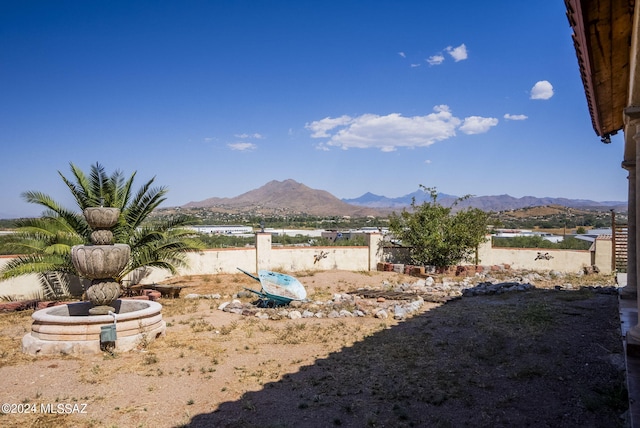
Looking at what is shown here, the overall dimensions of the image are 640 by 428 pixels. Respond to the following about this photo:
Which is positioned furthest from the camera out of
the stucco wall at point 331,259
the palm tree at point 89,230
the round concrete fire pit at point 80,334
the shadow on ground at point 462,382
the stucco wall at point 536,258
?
the stucco wall at point 536,258

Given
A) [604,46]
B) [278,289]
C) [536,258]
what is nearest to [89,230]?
[278,289]

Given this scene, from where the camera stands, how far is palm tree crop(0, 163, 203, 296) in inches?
468

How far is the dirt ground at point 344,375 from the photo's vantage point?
5160 millimetres

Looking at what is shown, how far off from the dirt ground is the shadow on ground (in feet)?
0.07

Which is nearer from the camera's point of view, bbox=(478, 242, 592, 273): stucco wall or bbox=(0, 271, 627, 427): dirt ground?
bbox=(0, 271, 627, 427): dirt ground

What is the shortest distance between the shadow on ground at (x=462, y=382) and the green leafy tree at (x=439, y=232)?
9.87 metres

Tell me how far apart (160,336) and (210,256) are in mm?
9007

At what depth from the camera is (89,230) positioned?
12.9 metres

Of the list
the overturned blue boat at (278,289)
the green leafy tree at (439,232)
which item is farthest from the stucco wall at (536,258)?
the overturned blue boat at (278,289)

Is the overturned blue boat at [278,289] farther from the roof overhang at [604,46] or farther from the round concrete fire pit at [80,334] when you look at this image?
the roof overhang at [604,46]

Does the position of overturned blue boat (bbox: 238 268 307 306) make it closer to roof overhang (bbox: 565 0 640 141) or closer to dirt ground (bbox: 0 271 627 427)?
dirt ground (bbox: 0 271 627 427)

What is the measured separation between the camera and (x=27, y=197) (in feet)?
38.7

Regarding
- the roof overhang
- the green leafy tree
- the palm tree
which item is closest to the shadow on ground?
the roof overhang

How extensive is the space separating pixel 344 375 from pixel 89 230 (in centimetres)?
974
